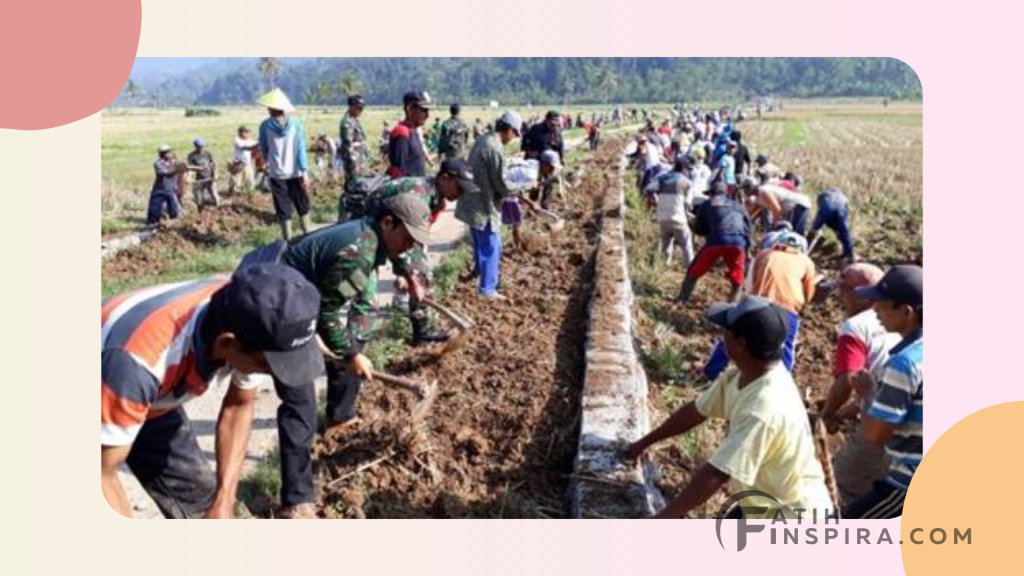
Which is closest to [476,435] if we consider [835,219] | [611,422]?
[611,422]

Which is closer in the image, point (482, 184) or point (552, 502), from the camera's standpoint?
point (552, 502)

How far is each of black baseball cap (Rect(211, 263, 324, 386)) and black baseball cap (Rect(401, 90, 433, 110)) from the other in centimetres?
415

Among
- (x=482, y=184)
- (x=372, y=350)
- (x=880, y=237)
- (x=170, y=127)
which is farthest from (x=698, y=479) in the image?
(x=170, y=127)

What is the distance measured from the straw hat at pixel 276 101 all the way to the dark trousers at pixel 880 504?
20.1 ft

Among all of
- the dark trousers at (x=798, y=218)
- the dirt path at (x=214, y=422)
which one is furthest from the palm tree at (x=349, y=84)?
the dark trousers at (x=798, y=218)

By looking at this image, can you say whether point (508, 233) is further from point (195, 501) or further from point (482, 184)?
point (195, 501)

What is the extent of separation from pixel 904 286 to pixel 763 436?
1.05 metres

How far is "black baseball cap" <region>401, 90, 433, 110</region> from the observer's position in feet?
20.5

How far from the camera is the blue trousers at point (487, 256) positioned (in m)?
6.00

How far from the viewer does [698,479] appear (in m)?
2.49

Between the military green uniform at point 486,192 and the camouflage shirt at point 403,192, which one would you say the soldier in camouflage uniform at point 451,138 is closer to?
the military green uniform at point 486,192

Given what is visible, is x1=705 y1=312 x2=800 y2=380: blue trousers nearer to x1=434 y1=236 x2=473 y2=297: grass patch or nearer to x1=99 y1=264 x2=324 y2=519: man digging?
x1=434 y1=236 x2=473 y2=297: grass patch

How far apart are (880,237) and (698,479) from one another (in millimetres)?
9433

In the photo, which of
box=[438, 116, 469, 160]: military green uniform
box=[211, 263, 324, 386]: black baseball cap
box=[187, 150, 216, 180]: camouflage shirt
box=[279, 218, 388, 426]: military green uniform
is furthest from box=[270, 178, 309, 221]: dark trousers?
box=[211, 263, 324, 386]: black baseball cap
